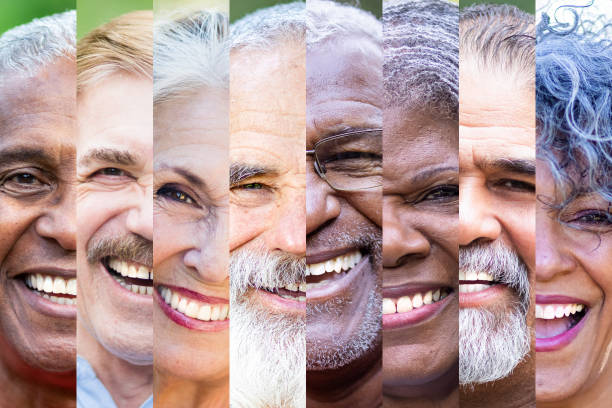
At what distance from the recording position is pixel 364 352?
222 centimetres

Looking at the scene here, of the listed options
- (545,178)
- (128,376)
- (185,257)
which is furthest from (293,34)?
(128,376)

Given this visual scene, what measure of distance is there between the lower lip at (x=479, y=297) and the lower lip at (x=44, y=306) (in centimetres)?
184

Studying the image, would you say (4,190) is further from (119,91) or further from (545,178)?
(545,178)

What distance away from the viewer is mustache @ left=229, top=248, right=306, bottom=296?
2.22 m

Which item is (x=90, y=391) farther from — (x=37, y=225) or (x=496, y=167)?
(x=496, y=167)

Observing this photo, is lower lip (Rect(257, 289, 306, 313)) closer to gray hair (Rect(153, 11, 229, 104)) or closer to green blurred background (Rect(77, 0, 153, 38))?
gray hair (Rect(153, 11, 229, 104))

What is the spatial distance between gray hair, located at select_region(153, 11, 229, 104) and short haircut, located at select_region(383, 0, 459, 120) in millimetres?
765

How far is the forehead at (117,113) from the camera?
222 cm

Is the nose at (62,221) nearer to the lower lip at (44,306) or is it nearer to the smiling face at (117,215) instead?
the smiling face at (117,215)

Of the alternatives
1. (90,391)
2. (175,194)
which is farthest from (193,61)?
(90,391)

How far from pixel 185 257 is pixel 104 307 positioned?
17.6 inches

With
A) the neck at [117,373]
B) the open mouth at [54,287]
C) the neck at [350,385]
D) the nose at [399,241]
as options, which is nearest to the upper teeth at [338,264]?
the nose at [399,241]

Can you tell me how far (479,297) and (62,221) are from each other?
1.98 metres

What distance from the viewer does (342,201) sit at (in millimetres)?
2209
